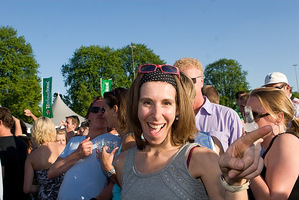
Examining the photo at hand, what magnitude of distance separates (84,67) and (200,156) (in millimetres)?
43818

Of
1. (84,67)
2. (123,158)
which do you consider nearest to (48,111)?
(123,158)

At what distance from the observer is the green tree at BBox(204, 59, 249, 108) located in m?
55.6

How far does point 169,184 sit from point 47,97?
704 inches

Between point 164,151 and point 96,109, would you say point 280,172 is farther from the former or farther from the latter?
point 96,109

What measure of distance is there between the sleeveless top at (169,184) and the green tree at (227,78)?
53.8m

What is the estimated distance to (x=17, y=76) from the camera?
3481cm

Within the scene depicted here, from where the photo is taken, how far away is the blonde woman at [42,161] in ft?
13.6

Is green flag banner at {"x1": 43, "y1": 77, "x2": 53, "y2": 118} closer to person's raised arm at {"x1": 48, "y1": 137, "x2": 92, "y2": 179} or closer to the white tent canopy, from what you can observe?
the white tent canopy

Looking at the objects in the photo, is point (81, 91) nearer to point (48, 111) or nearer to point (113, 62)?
point (113, 62)

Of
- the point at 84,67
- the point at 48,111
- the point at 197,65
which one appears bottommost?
the point at 48,111

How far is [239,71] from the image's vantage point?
57156 millimetres

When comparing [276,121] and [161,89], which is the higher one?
[161,89]

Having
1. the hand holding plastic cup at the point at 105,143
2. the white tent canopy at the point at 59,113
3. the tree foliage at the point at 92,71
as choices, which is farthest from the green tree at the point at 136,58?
the hand holding plastic cup at the point at 105,143

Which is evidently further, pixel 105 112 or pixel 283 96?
pixel 105 112
